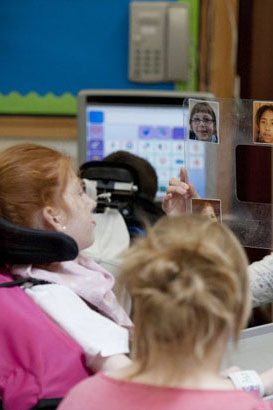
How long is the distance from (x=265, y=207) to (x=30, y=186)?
0.52 meters

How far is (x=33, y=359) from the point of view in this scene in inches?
47.3

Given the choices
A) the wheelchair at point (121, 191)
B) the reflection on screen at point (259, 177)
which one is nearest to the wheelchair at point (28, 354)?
the wheelchair at point (121, 191)

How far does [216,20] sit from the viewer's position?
3.31m

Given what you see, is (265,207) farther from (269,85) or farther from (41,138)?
(41,138)

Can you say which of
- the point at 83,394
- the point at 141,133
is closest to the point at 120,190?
the point at 141,133

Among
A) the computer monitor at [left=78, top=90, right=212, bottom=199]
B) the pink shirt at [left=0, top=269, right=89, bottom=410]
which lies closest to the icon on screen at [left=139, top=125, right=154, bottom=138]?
the computer monitor at [left=78, top=90, right=212, bottom=199]

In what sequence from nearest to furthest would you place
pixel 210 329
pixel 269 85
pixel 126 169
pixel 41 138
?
pixel 210 329, pixel 126 169, pixel 269 85, pixel 41 138

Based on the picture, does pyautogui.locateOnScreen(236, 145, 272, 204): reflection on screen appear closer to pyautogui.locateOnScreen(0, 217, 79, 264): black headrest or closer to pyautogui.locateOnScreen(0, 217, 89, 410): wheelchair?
pyautogui.locateOnScreen(0, 217, 79, 264): black headrest

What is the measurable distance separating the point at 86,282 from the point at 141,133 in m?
1.44

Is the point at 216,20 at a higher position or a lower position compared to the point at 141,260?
higher

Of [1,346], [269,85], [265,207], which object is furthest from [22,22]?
[1,346]

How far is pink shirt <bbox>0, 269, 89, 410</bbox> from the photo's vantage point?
3.89 ft

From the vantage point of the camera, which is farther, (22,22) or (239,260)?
(22,22)

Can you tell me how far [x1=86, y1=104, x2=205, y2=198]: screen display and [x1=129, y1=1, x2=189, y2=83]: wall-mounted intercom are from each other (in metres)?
0.71
